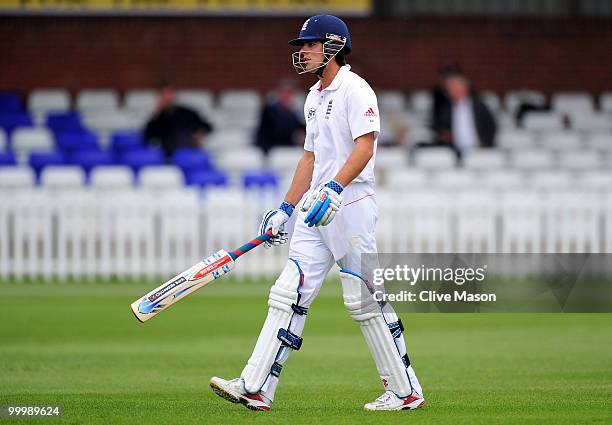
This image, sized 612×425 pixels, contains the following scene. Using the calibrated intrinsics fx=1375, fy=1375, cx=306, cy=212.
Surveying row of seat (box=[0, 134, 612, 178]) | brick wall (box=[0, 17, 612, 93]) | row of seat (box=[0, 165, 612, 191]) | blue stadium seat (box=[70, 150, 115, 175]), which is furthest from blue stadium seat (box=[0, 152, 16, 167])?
brick wall (box=[0, 17, 612, 93])

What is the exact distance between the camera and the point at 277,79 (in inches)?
927

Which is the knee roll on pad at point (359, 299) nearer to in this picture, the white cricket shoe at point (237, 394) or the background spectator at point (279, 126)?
the white cricket shoe at point (237, 394)

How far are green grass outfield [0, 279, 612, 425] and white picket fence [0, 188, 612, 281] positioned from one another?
4.04ft

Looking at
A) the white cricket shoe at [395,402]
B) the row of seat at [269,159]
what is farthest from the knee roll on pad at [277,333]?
the row of seat at [269,159]

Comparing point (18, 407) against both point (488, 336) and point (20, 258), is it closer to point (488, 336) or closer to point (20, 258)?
point (488, 336)

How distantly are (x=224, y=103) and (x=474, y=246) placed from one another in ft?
20.0

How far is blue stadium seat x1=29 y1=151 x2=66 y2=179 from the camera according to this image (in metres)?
19.1

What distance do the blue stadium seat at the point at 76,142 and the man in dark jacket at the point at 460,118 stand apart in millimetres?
4986

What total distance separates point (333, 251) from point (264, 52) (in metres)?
16.1

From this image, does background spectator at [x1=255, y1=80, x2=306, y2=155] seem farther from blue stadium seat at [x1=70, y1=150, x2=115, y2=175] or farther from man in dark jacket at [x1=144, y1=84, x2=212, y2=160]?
blue stadium seat at [x1=70, y1=150, x2=115, y2=175]

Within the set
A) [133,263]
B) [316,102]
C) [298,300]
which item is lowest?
[133,263]

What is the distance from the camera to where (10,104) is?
2195 cm

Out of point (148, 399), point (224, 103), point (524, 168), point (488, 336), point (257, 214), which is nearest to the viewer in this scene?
point (148, 399)

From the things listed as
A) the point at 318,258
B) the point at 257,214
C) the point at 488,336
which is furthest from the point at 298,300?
the point at 257,214
